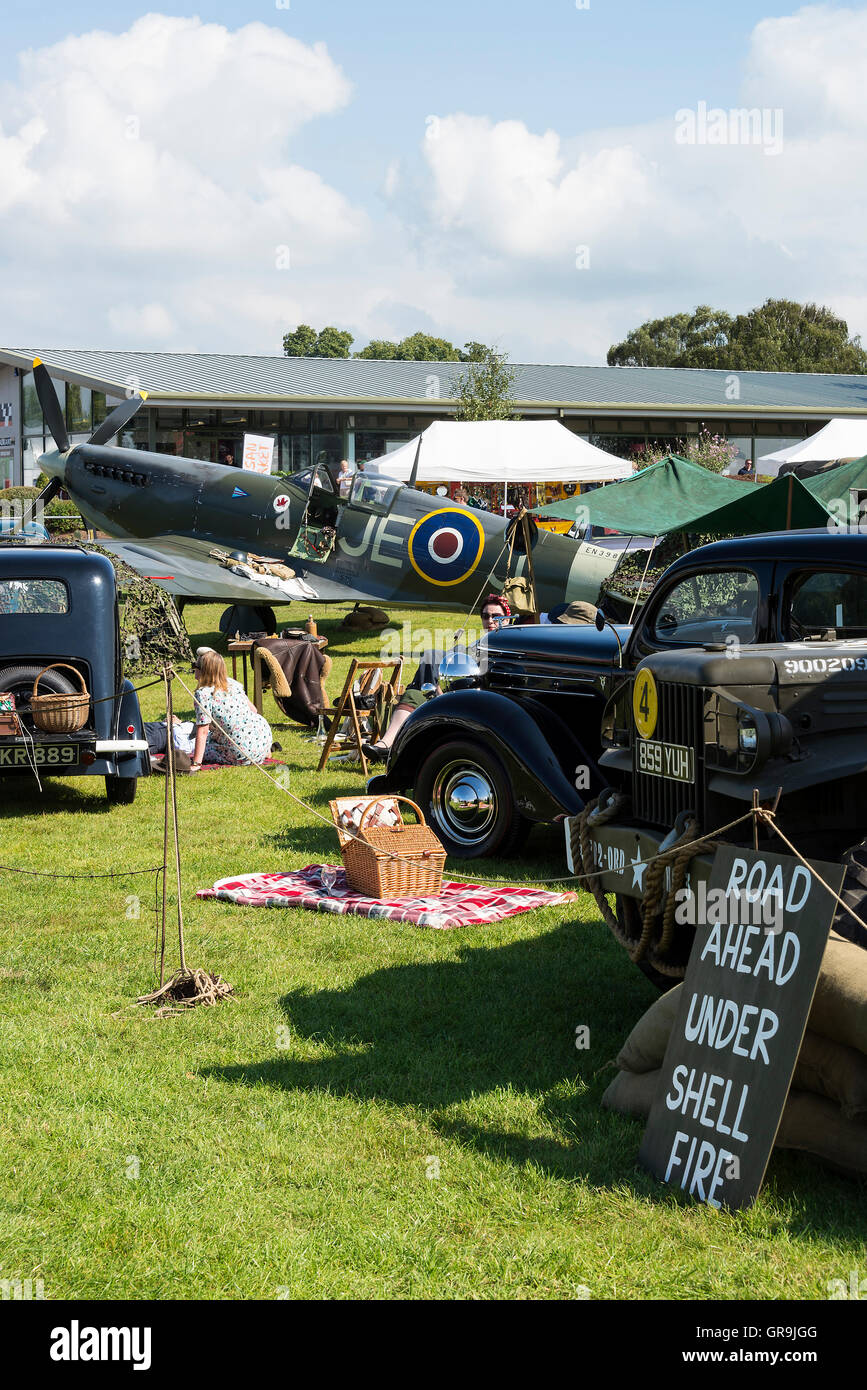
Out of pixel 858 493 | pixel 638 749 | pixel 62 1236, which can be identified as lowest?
pixel 62 1236

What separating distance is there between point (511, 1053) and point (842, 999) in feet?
5.11

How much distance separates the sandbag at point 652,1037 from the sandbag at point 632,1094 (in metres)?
0.03

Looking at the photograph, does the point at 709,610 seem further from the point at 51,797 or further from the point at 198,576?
the point at 198,576

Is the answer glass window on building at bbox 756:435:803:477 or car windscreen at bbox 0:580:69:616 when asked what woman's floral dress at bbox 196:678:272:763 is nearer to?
car windscreen at bbox 0:580:69:616

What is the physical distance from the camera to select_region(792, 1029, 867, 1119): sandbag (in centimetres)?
341

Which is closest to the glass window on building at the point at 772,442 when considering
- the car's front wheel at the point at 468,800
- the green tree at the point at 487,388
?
the green tree at the point at 487,388

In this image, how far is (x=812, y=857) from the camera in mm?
4160

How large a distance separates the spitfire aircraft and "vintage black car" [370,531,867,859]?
976 centimetres

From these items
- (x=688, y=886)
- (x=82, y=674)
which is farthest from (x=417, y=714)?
(x=688, y=886)

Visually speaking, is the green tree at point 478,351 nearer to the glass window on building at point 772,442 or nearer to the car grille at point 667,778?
the glass window on building at point 772,442

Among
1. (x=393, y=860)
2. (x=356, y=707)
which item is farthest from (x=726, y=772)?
(x=356, y=707)

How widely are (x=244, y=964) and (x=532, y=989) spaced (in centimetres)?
134

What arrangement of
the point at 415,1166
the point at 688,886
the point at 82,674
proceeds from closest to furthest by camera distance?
the point at 415,1166 < the point at 688,886 < the point at 82,674

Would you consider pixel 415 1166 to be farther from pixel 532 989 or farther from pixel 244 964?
pixel 244 964
